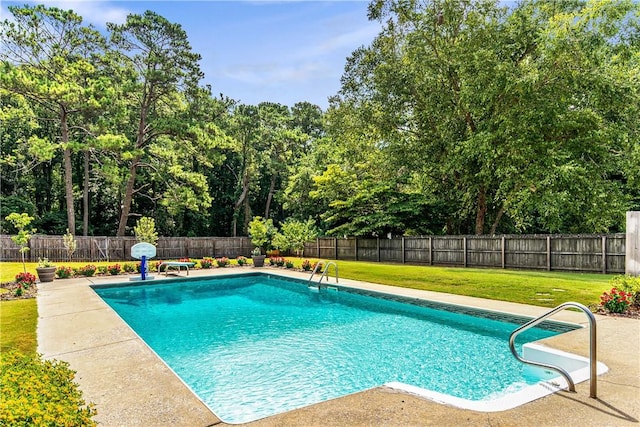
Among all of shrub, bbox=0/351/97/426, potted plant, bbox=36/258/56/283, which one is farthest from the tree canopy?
shrub, bbox=0/351/97/426

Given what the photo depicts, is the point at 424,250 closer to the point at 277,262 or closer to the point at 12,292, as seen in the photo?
the point at 277,262

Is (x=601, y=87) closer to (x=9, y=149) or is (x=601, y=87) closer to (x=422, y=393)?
(x=422, y=393)

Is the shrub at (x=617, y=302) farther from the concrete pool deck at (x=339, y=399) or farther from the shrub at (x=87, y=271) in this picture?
the shrub at (x=87, y=271)

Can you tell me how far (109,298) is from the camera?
39.4 feet

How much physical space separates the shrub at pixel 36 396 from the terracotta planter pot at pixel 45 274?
12349mm

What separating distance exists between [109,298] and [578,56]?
19.8m

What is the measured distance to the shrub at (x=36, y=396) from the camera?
2072 mm

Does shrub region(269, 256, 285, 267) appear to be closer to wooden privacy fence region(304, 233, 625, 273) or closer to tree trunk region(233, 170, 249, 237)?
wooden privacy fence region(304, 233, 625, 273)

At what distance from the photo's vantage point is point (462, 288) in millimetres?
11125

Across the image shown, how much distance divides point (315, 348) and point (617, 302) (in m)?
5.64

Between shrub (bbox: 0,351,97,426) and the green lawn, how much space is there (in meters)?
3.08

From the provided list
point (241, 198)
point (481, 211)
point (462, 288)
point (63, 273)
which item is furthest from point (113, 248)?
point (481, 211)

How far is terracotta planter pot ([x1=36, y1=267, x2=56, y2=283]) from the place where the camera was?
13.3 meters

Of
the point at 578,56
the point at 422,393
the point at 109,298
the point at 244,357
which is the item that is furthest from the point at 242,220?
the point at 422,393
